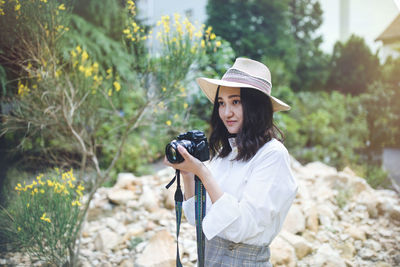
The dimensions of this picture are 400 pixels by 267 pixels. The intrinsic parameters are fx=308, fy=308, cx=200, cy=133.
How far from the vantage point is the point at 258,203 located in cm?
107

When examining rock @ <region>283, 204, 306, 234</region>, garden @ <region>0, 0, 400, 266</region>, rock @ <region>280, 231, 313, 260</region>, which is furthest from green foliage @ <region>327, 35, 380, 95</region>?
rock @ <region>280, 231, 313, 260</region>

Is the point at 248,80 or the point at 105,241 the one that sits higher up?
the point at 248,80

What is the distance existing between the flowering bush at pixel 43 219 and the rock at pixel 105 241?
1.74 ft

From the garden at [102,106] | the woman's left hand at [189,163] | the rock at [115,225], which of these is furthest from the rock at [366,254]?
the woman's left hand at [189,163]

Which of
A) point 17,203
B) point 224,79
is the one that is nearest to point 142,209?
point 17,203

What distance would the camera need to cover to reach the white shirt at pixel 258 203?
1075mm

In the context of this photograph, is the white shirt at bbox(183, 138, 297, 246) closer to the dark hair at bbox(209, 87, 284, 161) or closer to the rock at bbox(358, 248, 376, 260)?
the dark hair at bbox(209, 87, 284, 161)

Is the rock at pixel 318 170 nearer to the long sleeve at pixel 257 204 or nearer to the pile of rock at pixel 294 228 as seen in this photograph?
the pile of rock at pixel 294 228

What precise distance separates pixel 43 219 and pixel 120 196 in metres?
1.78

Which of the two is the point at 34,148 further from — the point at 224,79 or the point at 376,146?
the point at 376,146

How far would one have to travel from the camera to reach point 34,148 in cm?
308

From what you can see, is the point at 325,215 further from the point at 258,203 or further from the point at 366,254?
the point at 258,203

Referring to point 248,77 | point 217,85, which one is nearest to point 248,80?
point 248,77

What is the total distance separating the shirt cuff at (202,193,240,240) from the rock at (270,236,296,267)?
4.84ft
